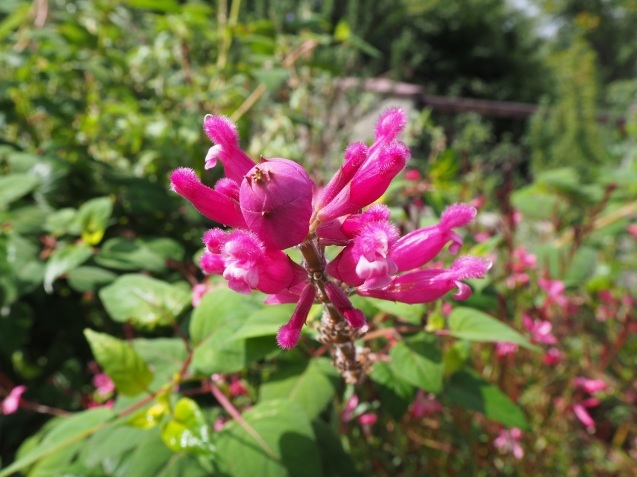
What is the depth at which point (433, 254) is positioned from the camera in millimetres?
548

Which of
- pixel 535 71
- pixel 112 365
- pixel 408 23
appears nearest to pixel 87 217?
pixel 112 365

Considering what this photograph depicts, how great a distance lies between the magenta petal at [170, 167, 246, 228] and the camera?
0.49m

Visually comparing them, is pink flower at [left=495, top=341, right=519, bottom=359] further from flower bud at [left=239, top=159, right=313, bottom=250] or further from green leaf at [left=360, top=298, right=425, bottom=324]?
flower bud at [left=239, top=159, right=313, bottom=250]

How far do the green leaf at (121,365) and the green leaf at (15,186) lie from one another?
0.50 m

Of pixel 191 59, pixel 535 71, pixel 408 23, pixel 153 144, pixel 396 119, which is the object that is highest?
pixel 396 119

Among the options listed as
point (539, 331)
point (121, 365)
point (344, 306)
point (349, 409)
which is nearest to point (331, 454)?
point (349, 409)

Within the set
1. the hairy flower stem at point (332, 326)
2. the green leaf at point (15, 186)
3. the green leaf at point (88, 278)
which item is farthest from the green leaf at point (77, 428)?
the green leaf at point (15, 186)

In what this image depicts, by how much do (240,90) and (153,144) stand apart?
363mm

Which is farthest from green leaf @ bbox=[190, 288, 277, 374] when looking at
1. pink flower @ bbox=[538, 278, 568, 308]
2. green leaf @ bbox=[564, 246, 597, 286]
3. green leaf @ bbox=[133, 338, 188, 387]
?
green leaf @ bbox=[564, 246, 597, 286]

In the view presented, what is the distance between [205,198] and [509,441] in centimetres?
106

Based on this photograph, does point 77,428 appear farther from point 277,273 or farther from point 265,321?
point 277,273

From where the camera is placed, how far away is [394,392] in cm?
75

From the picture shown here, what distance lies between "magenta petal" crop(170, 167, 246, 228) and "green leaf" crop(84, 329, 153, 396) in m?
0.33

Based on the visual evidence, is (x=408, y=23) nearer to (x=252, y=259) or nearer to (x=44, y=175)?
(x=44, y=175)
